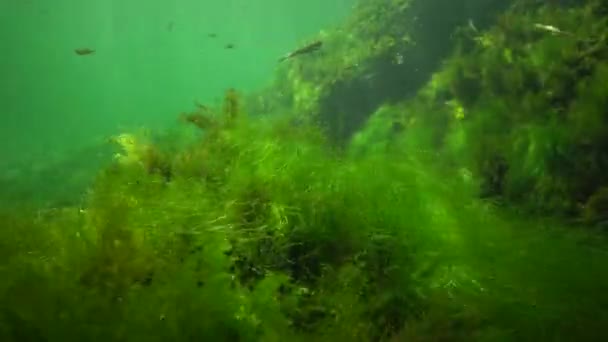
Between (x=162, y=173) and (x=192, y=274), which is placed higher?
(x=192, y=274)

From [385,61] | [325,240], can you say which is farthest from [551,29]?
[325,240]

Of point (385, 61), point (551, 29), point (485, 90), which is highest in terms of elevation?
point (551, 29)

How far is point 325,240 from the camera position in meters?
4.39

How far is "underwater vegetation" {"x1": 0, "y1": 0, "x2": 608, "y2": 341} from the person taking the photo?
3344 millimetres

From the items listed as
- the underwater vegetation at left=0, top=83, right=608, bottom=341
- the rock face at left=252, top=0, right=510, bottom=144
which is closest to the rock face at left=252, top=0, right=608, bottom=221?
the rock face at left=252, top=0, right=510, bottom=144

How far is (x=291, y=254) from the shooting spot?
4.32 metres

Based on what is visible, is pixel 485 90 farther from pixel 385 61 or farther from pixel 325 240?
pixel 325 240

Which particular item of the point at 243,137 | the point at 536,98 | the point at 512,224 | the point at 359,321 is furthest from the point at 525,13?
the point at 359,321

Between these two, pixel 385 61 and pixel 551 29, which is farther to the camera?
pixel 385 61

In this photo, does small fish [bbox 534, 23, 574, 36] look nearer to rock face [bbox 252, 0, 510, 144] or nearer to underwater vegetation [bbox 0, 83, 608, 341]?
rock face [bbox 252, 0, 510, 144]

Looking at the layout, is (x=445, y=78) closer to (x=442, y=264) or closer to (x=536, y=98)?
(x=536, y=98)

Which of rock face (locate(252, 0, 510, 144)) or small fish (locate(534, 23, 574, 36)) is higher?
small fish (locate(534, 23, 574, 36))

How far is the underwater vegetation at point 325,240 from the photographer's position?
11.0 feet

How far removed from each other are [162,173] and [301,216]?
2.35 meters
